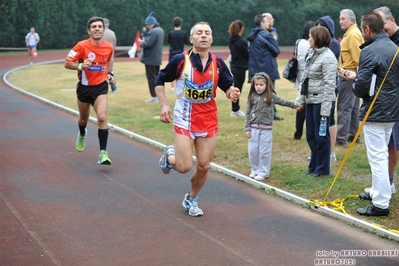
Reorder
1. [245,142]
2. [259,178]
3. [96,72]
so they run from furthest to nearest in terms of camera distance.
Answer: [245,142] < [96,72] < [259,178]

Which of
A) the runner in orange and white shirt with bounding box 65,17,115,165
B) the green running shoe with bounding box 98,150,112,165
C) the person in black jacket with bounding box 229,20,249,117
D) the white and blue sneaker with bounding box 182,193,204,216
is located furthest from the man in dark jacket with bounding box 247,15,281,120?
the white and blue sneaker with bounding box 182,193,204,216

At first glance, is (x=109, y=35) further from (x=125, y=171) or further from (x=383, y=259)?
(x=383, y=259)

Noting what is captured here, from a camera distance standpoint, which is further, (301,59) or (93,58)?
(301,59)

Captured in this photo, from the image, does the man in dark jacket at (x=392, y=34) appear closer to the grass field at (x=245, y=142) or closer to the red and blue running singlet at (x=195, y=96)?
the grass field at (x=245, y=142)

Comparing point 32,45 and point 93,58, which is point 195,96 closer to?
point 93,58

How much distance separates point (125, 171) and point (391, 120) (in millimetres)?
4261

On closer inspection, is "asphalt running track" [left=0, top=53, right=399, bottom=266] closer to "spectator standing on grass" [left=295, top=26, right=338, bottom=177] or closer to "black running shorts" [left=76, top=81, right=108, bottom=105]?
"black running shorts" [left=76, top=81, right=108, bottom=105]

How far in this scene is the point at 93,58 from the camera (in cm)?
1046

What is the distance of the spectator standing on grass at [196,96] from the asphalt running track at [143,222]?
2.27 ft

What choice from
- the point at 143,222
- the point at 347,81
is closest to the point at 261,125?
the point at 347,81

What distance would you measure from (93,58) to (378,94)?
4.63 m

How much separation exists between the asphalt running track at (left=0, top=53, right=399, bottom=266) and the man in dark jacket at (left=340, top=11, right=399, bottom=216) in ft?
1.99

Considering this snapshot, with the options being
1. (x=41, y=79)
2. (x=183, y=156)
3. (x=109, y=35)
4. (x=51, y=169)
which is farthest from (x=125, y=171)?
(x=41, y=79)

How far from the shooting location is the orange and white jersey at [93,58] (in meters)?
10.5
